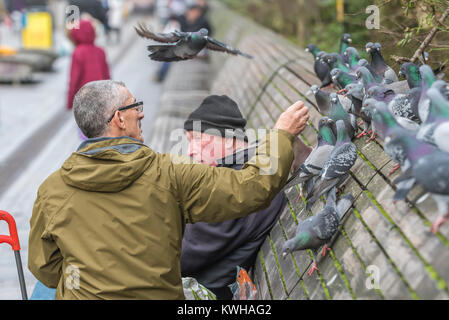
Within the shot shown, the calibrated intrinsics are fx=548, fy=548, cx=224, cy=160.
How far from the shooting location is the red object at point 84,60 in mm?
6965

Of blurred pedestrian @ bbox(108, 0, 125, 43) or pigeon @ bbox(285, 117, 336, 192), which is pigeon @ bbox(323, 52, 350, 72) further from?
blurred pedestrian @ bbox(108, 0, 125, 43)

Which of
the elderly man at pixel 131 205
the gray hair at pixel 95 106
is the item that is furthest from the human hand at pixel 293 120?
the gray hair at pixel 95 106

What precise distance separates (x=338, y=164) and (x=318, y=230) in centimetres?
40

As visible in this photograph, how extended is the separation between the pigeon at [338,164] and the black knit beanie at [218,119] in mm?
760

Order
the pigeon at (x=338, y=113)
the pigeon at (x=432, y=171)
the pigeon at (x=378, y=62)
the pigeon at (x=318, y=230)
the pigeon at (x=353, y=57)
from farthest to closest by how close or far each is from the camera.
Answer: the pigeon at (x=353, y=57), the pigeon at (x=378, y=62), the pigeon at (x=338, y=113), the pigeon at (x=318, y=230), the pigeon at (x=432, y=171)

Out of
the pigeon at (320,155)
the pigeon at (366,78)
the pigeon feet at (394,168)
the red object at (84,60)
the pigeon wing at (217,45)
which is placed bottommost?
the red object at (84,60)

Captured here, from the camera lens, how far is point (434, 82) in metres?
2.36

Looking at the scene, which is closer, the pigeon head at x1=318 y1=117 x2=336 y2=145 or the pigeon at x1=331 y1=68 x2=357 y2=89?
the pigeon head at x1=318 y1=117 x2=336 y2=145

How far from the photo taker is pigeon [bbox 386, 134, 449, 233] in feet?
6.33

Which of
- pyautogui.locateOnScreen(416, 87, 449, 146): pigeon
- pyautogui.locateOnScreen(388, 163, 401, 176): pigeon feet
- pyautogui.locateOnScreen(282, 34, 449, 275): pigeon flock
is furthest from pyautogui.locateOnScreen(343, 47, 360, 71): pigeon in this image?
pyautogui.locateOnScreen(416, 87, 449, 146): pigeon

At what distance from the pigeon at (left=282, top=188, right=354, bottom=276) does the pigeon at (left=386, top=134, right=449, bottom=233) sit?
0.54 meters

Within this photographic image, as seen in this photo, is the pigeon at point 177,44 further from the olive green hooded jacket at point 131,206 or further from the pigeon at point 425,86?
the pigeon at point 425,86

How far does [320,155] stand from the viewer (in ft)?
9.53

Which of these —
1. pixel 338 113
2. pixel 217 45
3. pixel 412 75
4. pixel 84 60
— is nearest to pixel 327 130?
pixel 338 113
